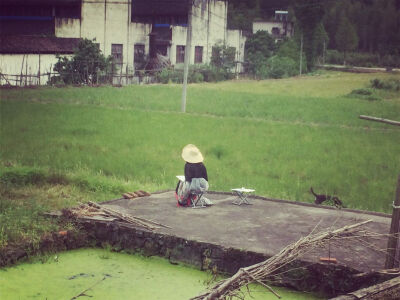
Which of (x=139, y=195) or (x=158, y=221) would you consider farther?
(x=139, y=195)

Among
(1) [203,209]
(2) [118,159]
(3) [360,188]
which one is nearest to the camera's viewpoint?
(1) [203,209]

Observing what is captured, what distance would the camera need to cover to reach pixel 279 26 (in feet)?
102

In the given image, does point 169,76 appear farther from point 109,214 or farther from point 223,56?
point 109,214

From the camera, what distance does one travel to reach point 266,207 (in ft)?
27.3

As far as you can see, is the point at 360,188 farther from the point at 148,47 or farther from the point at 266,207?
the point at 148,47

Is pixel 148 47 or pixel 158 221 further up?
pixel 148 47

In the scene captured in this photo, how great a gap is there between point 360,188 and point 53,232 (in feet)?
17.7

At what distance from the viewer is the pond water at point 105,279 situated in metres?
5.72

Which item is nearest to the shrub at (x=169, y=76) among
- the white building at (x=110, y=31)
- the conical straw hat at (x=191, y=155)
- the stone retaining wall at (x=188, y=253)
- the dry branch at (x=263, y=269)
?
the white building at (x=110, y=31)

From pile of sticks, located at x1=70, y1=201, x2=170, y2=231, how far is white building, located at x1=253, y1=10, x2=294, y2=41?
79.8 feet

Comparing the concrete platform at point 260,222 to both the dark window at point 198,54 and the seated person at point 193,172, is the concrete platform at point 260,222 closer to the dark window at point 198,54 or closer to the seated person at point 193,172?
the seated person at point 193,172

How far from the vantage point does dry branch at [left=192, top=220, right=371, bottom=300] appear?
447cm

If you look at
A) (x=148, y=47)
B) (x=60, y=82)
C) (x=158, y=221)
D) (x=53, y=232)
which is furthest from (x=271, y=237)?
(x=148, y=47)

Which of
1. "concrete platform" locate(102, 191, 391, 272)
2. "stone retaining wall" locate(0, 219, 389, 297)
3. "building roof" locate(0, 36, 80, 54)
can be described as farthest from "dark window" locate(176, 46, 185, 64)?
"stone retaining wall" locate(0, 219, 389, 297)
